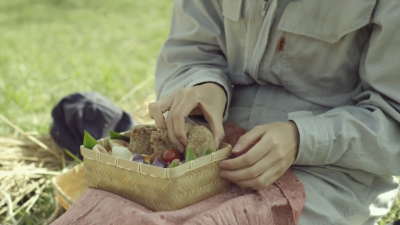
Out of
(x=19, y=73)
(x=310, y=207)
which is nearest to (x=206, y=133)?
(x=310, y=207)

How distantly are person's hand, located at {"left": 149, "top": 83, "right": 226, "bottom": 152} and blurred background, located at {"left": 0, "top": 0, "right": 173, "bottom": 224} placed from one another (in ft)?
2.48

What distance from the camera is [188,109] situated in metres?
1.28

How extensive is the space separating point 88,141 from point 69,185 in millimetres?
764

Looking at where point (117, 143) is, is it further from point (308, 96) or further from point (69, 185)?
point (69, 185)

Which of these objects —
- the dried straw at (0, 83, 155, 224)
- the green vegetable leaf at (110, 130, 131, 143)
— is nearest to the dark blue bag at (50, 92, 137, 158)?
the dried straw at (0, 83, 155, 224)

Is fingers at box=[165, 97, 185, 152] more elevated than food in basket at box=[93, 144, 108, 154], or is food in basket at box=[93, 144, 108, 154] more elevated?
fingers at box=[165, 97, 185, 152]

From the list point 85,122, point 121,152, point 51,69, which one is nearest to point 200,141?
point 121,152

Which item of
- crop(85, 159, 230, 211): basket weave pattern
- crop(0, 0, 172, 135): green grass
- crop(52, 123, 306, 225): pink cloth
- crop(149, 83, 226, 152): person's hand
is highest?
crop(149, 83, 226, 152): person's hand

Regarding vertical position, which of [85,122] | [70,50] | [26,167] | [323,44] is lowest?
[70,50]

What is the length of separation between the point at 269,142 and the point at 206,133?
139mm

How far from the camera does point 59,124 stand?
232cm

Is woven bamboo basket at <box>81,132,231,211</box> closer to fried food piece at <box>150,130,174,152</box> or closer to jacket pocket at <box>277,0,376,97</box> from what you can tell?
fried food piece at <box>150,130,174,152</box>

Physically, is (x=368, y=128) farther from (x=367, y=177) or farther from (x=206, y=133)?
(x=206, y=133)

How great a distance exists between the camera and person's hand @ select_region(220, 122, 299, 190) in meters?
1.18
